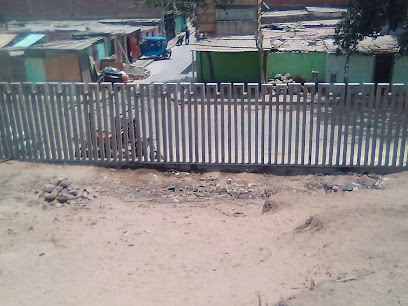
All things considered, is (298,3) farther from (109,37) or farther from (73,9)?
(73,9)

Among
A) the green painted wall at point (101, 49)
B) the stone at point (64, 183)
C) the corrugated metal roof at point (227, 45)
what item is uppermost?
the corrugated metal roof at point (227, 45)

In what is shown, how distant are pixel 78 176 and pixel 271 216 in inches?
142

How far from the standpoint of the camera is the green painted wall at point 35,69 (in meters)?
19.1

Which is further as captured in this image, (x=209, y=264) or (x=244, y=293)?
(x=209, y=264)

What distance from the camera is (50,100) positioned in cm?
774

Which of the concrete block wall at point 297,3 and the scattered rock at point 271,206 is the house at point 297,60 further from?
the concrete block wall at point 297,3

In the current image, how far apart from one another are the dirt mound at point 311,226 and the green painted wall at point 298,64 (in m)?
16.1

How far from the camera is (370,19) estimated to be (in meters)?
16.2

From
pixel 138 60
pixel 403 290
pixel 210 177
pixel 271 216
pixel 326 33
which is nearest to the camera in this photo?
pixel 403 290

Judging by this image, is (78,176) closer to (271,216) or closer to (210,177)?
(210,177)

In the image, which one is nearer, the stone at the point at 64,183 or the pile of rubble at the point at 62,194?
the pile of rubble at the point at 62,194

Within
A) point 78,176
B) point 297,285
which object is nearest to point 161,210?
point 78,176

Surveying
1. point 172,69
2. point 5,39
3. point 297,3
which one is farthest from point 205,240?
point 297,3

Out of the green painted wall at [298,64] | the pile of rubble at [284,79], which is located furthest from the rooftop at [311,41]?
the pile of rubble at [284,79]
